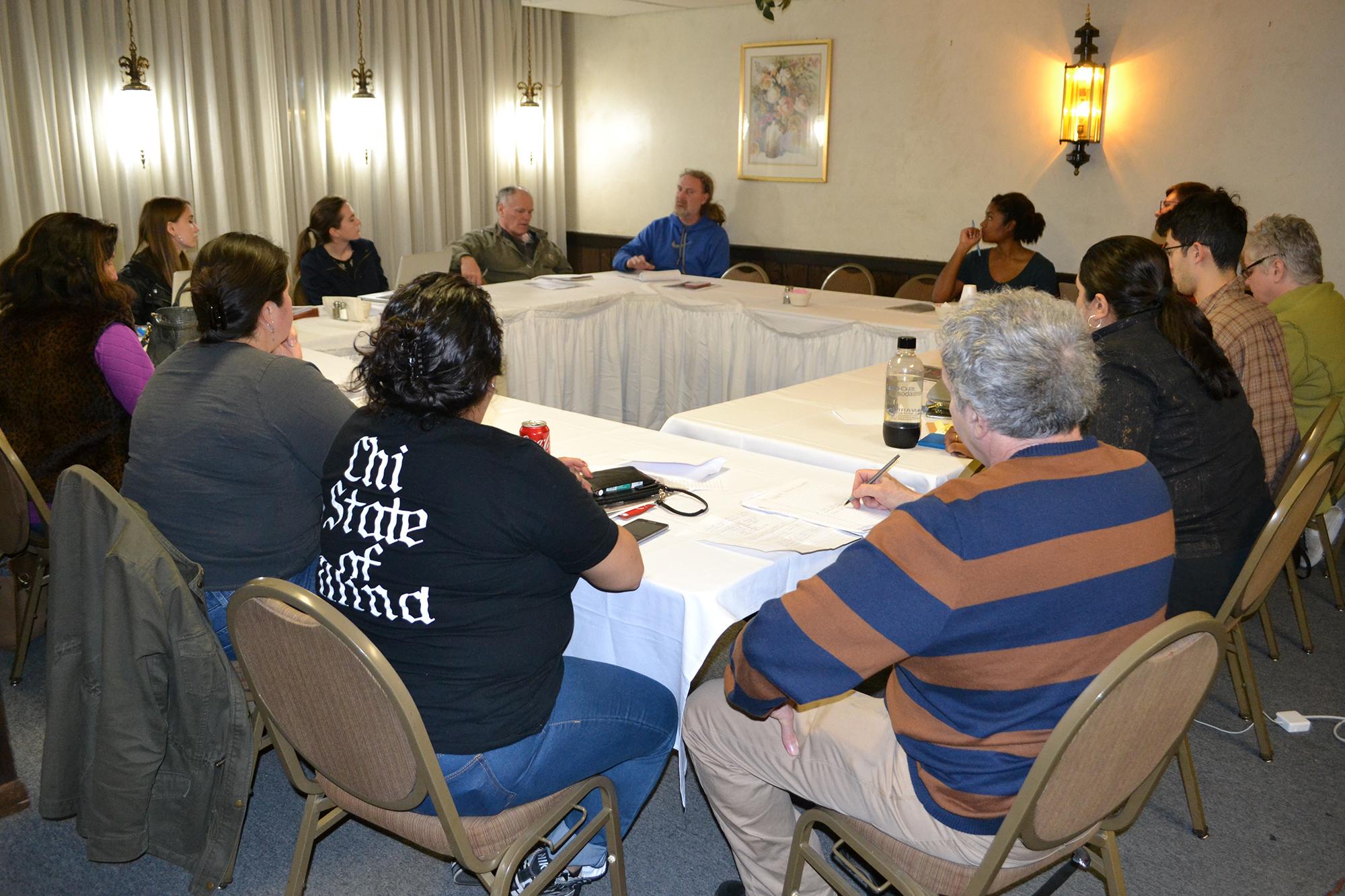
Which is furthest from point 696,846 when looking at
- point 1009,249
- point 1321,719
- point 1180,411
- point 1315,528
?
point 1009,249

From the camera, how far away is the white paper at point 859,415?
8.94 feet

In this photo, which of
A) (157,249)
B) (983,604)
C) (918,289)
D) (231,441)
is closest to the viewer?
(983,604)

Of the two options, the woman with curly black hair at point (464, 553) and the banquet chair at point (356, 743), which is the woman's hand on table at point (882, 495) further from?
the banquet chair at point (356, 743)

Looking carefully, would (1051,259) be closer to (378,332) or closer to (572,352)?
(572,352)

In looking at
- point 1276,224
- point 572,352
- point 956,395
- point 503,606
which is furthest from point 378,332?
point 572,352

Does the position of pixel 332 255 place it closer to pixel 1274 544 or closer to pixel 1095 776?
pixel 1274 544

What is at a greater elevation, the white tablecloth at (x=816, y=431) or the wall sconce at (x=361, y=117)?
the wall sconce at (x=361, y=117)

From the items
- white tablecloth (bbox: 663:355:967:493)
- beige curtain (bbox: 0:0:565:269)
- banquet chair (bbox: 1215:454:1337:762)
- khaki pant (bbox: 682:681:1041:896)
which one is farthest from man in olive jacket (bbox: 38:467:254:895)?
beige curtain (bbox: 0:0:565:269)

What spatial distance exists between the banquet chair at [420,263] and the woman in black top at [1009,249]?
8.07 ft

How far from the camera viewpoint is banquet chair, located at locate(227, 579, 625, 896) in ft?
4.21

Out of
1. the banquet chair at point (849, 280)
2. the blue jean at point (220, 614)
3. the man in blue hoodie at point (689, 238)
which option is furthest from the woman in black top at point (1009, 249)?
the blue jean at point (220, 614)

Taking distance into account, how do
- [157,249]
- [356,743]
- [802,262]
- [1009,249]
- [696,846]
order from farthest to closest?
1. [802,262]
2. [1009,249]
3. [157,249]
4. [696,846]
5. [356,743]

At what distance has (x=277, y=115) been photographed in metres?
6.03

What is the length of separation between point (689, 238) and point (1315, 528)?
3752mm
